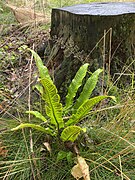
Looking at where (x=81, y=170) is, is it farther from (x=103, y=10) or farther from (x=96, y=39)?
(x=103, y=10)

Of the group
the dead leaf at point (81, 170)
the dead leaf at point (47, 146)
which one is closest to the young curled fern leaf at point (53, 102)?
the dead leaf at point (47, 146)

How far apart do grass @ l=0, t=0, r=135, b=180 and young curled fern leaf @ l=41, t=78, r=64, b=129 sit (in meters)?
0.18

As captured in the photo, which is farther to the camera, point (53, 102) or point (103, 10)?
point (103, 10)

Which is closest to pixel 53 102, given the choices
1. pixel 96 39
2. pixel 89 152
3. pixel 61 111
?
pixel 61 111

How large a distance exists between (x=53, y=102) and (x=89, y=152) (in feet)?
1.37

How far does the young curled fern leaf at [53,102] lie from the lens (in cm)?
187

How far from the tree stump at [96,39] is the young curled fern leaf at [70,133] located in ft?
2.47

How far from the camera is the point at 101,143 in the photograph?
203 cm

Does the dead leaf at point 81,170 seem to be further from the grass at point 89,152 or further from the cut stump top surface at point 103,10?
→ the cut stump top surface at point 103,10

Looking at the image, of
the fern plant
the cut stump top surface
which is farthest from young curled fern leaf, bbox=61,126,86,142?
the cut stump top surface

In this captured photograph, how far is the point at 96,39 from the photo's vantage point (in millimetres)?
2635

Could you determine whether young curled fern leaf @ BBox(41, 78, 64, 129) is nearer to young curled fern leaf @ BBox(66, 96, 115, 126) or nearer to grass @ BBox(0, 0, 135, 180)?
young curled fern leaf @ BBox(66, 96, 115, 126)

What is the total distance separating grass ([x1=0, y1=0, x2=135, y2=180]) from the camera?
1946 mm

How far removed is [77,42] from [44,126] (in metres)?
0.88
